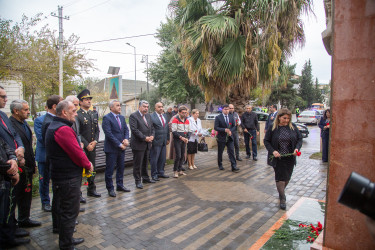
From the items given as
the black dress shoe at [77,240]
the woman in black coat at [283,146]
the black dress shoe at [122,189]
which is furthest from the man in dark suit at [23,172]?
the woman in black coat at [283,146]

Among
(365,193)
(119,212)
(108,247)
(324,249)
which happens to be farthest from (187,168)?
(365,193)

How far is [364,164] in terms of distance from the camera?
Result: 2.31 m

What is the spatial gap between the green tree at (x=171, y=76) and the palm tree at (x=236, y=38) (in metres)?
12.8

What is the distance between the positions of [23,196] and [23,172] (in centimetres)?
42

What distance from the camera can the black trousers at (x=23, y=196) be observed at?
3.76 m

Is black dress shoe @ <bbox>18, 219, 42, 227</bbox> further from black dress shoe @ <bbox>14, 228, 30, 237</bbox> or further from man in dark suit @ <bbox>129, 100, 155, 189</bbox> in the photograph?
man in dark suit @ <bbox>129, 100, 155, 189</bbox>

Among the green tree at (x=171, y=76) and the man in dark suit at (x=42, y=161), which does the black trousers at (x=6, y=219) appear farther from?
the green tree at (x=171, y=76)

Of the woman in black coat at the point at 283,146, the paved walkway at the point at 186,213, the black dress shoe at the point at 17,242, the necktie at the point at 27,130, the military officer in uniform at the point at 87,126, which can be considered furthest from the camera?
the military officer in uniform at the point at 87,126

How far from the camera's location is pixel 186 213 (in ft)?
14.7

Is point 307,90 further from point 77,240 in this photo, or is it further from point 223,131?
point 77,240

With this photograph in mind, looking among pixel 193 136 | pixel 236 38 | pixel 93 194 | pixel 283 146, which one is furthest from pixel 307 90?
pixel 93 194

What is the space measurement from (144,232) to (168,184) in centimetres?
245

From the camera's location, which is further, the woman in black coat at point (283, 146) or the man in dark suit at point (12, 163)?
the woman in black coat at point (283, 146)

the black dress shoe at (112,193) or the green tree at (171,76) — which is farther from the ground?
the green tree at (171,76)
